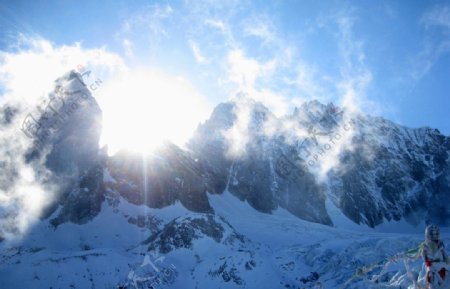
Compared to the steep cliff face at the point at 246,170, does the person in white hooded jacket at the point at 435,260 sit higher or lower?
lower

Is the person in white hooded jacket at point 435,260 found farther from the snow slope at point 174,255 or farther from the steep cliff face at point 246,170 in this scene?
the steep cliff face at point 246,170

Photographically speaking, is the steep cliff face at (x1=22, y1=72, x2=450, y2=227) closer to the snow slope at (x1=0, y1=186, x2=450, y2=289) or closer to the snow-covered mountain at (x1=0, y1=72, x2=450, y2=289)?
the snow-covered mountain at (x1=0, y1=72, x2=450, y2=289)

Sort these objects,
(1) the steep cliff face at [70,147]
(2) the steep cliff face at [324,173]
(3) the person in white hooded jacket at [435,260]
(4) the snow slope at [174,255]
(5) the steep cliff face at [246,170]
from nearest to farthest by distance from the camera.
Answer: (3) the person in white hooded jacket at [435,260], (4) the snow slope at [174,255], (1) the steep cliff face at [70,147], (5) the steep cliff face at [246,170], (2) the steep cliff face at [324,173]

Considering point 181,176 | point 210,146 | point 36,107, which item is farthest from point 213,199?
point 36,107

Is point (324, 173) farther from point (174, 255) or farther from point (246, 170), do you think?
point (174, 255)

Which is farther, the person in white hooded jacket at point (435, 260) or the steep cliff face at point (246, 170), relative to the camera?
the steep cliff face at point (246, 170)

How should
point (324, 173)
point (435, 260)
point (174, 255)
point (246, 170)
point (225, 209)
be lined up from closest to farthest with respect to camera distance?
point (435, 260), point (174, 255), point (225, 209), point (246, 170), point (324, 173)

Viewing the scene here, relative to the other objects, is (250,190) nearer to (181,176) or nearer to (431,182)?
(181,176)

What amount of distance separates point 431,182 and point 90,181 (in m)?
158

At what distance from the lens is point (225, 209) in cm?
14025

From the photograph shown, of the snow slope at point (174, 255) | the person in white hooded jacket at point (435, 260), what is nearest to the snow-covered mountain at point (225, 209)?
the snow slope at point (174, 255)

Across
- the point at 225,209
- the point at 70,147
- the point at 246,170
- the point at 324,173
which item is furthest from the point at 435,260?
the point at 324,173

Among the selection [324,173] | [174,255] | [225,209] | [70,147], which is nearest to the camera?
[174,255]

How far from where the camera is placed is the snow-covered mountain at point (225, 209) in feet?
210
